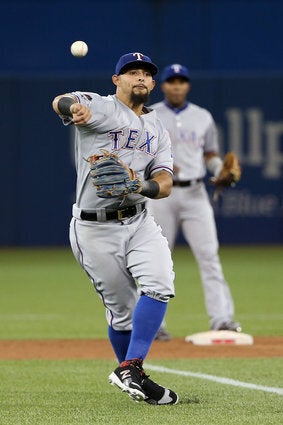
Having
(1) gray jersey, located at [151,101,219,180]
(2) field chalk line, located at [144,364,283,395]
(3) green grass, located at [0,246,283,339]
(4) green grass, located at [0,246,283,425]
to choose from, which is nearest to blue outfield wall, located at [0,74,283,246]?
(3) green grass, located at [0,246,283,339]

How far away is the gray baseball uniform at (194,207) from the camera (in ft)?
32.4

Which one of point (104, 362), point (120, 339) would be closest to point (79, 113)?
point (120, 339)

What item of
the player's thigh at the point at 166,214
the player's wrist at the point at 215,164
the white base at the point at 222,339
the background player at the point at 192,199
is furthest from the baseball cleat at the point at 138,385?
the player's wrist at the point at 215,164

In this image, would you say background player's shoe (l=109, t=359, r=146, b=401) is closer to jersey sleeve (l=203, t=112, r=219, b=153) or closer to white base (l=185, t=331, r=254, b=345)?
white base (l=185, t=331, r=254, b=345)

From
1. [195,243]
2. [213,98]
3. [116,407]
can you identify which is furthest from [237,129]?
[116,407]

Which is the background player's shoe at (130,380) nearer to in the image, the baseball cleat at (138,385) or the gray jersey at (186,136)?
the baseball cleat at (138,385)

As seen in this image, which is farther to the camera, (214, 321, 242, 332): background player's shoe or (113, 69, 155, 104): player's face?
(214, 321, 242, 332): background player's shoe

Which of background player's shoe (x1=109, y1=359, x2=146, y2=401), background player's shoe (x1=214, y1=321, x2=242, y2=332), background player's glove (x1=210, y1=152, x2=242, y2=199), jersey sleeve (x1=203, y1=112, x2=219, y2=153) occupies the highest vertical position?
jersey sleeve (x1=203, y1=112, x2=219, y2=153)

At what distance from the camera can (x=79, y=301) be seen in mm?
12953

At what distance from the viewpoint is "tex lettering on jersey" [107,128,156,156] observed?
661 cm

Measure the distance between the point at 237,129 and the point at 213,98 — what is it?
0.67m

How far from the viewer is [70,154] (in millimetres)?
20016

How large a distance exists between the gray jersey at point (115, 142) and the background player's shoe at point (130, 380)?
91 centimetres

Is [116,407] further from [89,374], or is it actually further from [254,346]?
[254,346]
